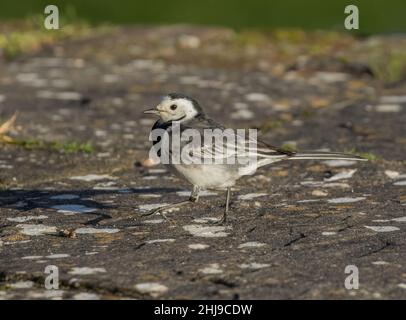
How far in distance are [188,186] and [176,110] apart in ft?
2.32

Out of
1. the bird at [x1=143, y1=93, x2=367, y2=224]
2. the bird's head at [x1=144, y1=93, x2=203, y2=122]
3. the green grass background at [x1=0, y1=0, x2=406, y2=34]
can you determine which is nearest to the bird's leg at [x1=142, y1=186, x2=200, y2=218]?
the bird at [x1=143, y1=93, x2=367, y2=224]

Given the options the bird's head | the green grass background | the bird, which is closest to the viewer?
the bird

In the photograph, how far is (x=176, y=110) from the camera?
6.19 metres

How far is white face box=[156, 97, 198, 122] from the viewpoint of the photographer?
614cm

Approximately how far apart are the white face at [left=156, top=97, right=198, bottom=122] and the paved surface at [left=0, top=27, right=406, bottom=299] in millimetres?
530

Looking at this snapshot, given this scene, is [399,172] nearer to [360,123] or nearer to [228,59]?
[360,123]

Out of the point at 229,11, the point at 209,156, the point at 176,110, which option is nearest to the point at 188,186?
the point at 176,110

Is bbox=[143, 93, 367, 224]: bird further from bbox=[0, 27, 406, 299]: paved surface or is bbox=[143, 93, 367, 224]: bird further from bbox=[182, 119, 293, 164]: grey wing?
bbox=[0, 27, 406, 299]: paved surface

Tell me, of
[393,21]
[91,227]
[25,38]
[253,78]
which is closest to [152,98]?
[253,78]

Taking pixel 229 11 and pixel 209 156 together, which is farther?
pixel 229 11

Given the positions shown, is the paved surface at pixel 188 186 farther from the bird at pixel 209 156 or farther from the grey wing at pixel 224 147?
the grey wing at pixel 224 147

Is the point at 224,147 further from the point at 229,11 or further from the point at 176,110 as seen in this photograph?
the point at 229,11

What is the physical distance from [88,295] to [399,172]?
3.04 metres

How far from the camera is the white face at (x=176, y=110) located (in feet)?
20.1
